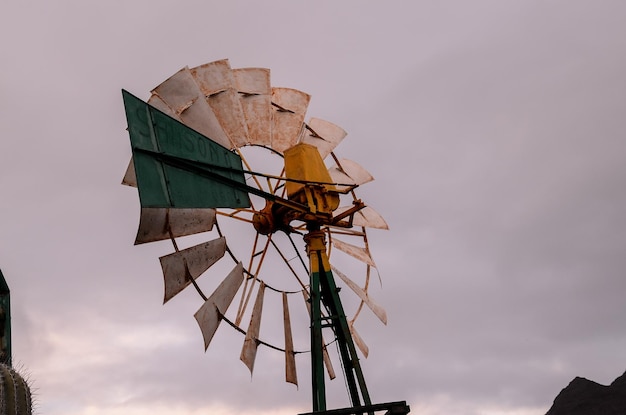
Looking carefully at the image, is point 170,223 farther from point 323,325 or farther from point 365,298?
point 365,298

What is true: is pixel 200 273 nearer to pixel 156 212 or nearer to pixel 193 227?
pixel 193 227

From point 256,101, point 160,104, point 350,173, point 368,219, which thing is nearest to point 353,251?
point 368,219

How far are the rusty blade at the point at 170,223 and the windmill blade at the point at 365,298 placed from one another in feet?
11.4

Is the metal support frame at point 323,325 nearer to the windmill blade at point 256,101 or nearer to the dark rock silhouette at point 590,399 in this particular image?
Result: the windmill blade at point 256,101

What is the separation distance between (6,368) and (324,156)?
978 centimetres

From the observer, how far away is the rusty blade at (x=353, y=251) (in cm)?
1432

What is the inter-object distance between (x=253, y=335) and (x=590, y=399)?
6239 centimetres

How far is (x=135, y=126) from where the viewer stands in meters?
8.44

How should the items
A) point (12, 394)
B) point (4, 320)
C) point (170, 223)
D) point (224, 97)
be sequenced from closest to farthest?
1. point (12, 394)
2. point (4, 320)
3. point (170, 223)
4. point (224, 97)

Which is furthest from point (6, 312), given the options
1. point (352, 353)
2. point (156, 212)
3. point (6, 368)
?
point (352, 353)

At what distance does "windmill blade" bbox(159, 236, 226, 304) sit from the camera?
408 inches

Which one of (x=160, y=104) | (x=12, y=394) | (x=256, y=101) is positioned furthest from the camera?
(x=256, y=101)

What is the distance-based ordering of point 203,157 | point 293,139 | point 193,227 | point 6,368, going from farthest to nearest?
1. point 293,139
2. point 193,227
3. point 203,157
4. point 6,368

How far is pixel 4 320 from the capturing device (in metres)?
5.80
